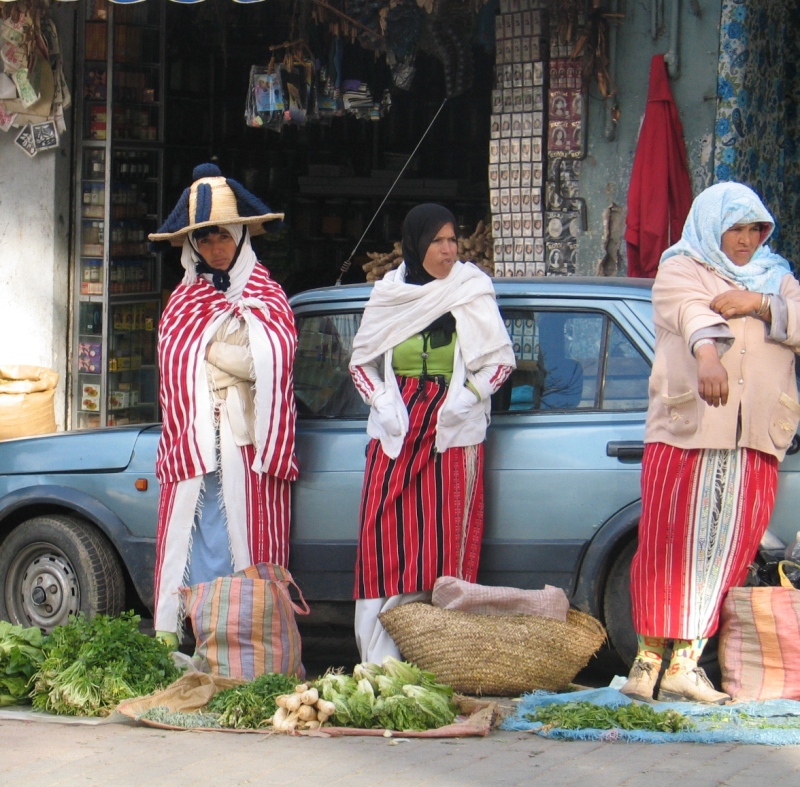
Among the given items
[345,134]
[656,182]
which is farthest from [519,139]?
[345,134]

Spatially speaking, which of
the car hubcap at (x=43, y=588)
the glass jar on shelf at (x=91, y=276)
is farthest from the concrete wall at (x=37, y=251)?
the car hubcap at (x=43, y=588)

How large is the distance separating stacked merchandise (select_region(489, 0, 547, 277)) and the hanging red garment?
0.70m

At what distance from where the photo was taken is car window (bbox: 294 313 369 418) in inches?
250

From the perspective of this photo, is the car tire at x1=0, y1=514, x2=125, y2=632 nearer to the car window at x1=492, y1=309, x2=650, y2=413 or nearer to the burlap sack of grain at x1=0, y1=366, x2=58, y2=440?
the car window at x1=492, y1=309, x2=650, y2=413

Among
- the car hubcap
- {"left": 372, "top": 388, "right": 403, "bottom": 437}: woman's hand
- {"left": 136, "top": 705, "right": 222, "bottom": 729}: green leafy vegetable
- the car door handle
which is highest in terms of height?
{"left": 372, "top": 388, "right": 403, "bottom": 437}: woman's hand

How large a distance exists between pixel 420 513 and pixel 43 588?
1.85 m

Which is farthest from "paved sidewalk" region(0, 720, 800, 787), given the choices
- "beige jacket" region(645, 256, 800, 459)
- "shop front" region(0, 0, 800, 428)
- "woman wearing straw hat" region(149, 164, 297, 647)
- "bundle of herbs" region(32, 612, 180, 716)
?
"shop front" region(0, 0, 800, 428)

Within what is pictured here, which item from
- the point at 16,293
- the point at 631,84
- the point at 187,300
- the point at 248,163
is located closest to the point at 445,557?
the point at 187,300

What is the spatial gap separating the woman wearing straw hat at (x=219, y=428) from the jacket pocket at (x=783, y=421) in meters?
1.97

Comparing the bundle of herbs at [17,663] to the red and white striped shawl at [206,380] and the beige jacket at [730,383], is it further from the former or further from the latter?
the beige jacket at [730,383]

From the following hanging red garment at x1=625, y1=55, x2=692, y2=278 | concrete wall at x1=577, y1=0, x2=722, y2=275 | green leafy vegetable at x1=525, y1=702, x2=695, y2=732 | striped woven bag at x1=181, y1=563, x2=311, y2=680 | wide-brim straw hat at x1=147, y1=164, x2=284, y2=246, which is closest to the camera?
green leafy vegetable at x1=525, y1=702, x2=695, y2=732

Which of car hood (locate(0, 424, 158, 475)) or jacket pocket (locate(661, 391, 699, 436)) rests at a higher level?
jacket pocket (locate(661, 391, 699, 436))

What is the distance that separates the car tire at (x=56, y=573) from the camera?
6.46 meters

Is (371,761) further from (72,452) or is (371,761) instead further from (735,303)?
(72,452)
